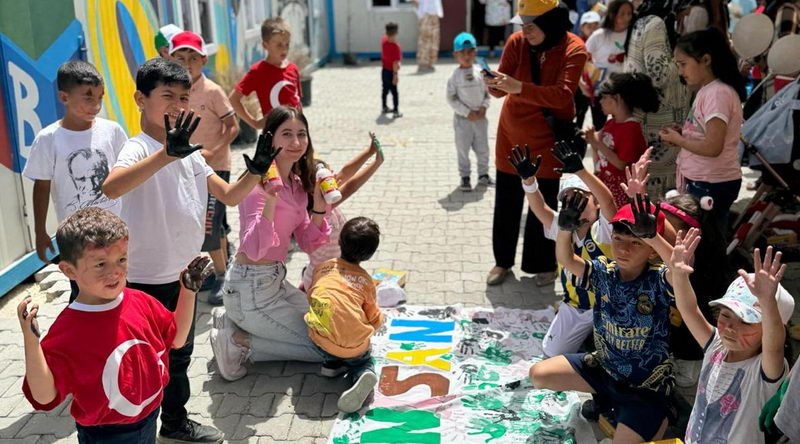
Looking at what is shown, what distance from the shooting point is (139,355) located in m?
2.53

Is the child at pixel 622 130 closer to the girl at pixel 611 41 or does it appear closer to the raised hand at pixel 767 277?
the raised hand at pixel 767 277

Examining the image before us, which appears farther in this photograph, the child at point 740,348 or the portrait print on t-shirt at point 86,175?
the portrait print on t-shirt at point 86,175

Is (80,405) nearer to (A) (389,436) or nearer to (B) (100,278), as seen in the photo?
(B) (100,278)

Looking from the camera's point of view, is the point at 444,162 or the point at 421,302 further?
the point at 444,162

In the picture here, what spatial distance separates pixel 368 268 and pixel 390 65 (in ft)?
24.3

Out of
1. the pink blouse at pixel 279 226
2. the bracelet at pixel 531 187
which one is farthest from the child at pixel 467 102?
the bracelet at pixel 531 187

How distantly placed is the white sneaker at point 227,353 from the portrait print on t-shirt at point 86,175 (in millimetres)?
978

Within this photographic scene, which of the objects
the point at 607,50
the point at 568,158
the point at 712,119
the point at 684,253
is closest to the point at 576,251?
the point at 568,158

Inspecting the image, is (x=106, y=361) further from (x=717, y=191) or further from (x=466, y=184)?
(x=466, y=184)

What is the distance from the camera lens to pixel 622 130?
504 centimetres

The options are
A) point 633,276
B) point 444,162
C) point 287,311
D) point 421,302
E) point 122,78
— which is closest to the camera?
point 633,276

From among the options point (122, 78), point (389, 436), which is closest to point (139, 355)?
point (389, 436)

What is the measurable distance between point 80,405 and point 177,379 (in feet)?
3.02

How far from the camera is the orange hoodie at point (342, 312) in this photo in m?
3.87
